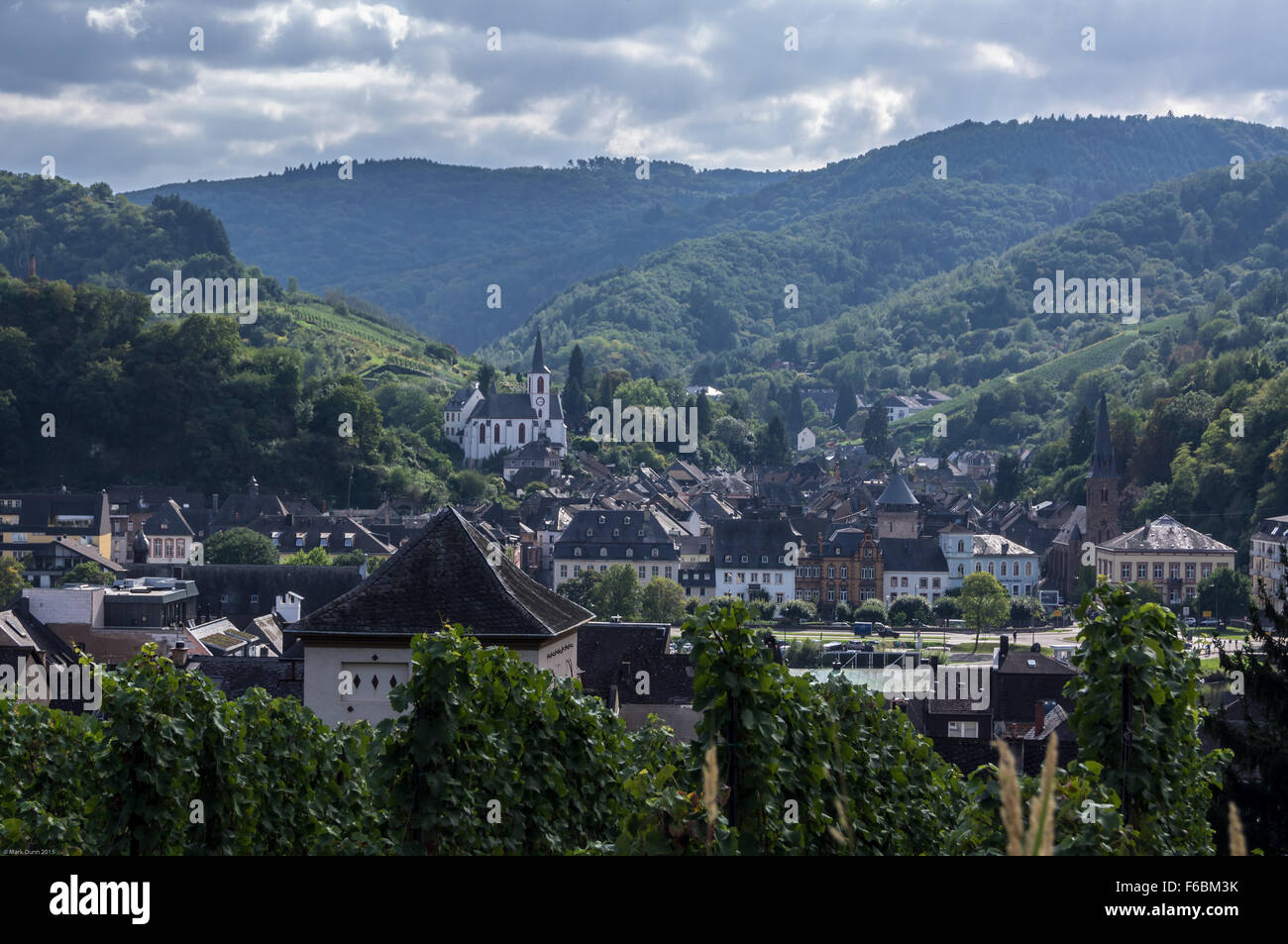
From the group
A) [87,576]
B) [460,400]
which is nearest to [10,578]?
[87,576]

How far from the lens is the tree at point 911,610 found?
11088 centimetres

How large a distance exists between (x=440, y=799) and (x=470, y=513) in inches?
4776

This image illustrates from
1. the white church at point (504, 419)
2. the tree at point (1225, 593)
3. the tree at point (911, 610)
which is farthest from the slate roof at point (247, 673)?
the white church at point (504, 419)

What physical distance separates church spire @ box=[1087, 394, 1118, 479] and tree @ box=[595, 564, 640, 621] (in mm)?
49778

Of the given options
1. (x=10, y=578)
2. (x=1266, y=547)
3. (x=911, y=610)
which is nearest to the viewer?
(x=10, y=578)

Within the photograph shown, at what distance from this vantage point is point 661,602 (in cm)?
10519

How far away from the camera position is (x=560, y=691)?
2116 centimetres

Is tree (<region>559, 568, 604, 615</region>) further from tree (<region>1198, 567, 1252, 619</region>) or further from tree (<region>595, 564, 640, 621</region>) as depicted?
tree (<region>1198, 567, 1252, 619</region>)

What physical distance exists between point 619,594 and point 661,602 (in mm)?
2909

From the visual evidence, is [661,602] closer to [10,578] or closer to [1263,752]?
[10,578]

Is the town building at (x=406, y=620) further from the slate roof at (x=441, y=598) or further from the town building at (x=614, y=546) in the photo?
the town building at (x=614, y=546)
